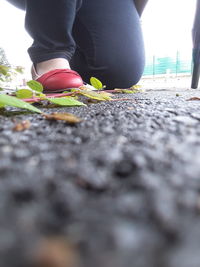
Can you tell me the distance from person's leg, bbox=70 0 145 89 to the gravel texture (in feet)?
4.78

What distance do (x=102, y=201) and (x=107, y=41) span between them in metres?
1.65

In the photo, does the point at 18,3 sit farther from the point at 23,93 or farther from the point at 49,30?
the point at 23,93

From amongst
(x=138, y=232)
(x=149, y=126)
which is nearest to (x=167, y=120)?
(x=149, y=126)

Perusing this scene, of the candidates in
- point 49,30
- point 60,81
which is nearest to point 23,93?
point 60,81

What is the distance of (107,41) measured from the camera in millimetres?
1603

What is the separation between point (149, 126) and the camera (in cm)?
33

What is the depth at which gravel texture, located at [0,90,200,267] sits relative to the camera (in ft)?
0.36

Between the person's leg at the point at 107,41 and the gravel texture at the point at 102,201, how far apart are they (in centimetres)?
146

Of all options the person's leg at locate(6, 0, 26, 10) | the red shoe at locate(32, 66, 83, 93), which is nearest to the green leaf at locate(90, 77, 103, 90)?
the red shoe at locate(32, 66, 83, 93)

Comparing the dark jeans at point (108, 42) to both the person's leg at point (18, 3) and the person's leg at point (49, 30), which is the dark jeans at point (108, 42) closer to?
the person's leg at point (18, 3)

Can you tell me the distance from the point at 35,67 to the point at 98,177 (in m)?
1.21

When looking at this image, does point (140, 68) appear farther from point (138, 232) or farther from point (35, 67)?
point (138, 232)

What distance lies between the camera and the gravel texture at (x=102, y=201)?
0.36 ft

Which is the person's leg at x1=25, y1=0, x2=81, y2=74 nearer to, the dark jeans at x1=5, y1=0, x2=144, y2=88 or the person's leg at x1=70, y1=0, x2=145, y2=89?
the dark jeans at x1=5, y1=0, x2=144, y2=88
